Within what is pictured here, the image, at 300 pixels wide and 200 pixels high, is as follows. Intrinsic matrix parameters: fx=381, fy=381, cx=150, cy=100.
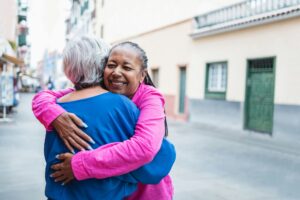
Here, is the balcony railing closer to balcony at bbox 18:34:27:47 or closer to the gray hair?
the gray hair

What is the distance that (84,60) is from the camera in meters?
1.72

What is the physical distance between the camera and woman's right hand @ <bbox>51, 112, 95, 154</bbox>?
5.49ft

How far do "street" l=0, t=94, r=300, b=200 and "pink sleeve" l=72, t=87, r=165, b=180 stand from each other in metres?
3.58

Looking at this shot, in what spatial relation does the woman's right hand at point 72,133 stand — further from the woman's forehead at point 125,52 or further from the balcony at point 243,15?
the balcony at point 243,15

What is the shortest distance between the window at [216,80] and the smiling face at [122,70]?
12.9 meters

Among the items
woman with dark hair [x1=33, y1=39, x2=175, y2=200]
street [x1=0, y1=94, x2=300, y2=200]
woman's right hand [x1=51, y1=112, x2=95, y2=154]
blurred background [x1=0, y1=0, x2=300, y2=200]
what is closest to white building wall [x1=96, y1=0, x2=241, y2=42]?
blurred background [x1=0, y1=0, x2=300, y2=200]

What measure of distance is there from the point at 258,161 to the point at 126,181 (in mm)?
6871

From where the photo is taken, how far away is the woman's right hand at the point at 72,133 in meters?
1.67

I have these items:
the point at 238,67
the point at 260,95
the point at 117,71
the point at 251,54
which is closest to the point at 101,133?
the point at 117,71

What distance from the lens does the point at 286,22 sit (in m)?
11.4

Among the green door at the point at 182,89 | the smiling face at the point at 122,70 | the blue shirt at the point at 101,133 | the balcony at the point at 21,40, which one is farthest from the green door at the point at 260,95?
the balcony at the point at 21,40

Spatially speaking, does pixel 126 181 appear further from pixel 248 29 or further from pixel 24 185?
pixel 248 29

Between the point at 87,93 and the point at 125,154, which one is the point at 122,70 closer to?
the point at 87,93

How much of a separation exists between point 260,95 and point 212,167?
601cm
